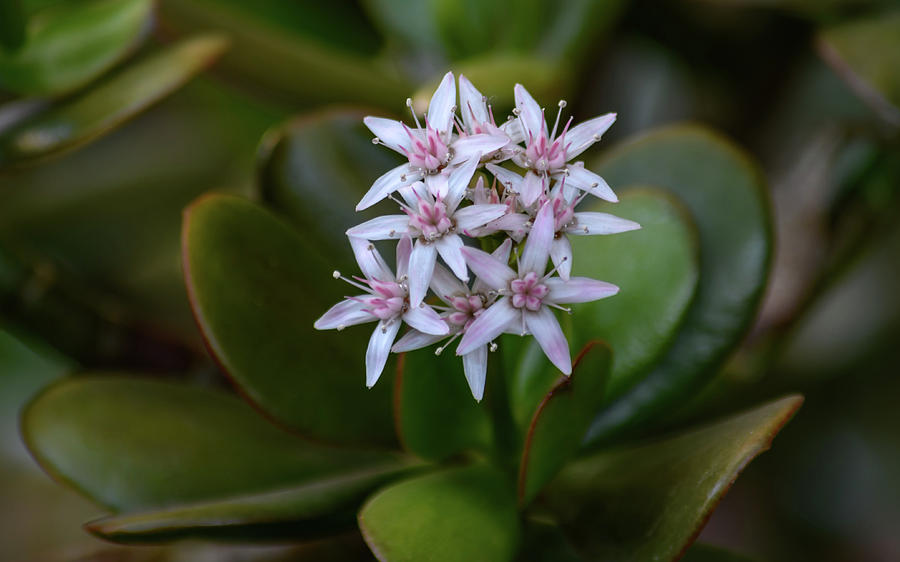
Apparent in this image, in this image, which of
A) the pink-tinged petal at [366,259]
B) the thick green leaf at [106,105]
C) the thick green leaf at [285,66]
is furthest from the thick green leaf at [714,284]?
the thick green leaf at [106,105]

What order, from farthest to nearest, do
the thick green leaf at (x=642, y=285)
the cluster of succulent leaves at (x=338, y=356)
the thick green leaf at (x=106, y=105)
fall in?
the thick green leaf at (x=106, y=105)
the thick green leaf at (x=642, y=285)
the cluster of succulent leaves at (x=338, y=356)

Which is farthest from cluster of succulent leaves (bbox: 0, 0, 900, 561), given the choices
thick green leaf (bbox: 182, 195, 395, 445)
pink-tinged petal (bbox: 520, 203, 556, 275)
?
pink-tinged petal (bbox: 520, 203, 556, 275)

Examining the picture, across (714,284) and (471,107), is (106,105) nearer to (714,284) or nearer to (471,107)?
(471,107)

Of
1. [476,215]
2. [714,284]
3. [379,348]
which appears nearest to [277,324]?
[379,348]

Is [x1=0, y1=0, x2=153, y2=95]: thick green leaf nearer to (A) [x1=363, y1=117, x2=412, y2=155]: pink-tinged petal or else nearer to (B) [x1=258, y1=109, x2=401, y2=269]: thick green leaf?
(B) [x1=258, y1=109, x2=401, y2=269]: thick green leaf

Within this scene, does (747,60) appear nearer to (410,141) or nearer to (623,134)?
(623,134)

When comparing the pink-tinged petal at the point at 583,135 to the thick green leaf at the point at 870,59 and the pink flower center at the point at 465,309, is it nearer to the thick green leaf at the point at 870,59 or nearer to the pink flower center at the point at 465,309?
the pink flower center at the point at 465,309

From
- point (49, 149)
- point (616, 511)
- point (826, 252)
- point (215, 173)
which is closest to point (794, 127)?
point (826, 252)
